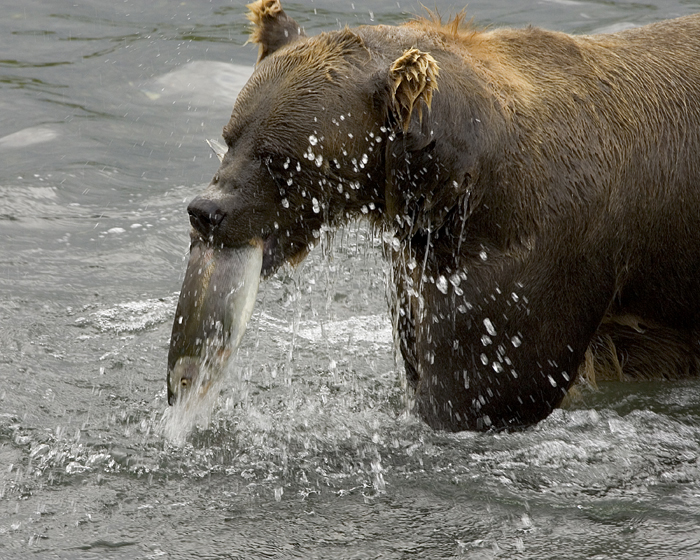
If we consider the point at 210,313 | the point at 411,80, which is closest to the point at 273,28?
the point at 411,80

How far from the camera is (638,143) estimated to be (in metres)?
4.52

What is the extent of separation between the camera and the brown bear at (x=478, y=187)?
4074 mm

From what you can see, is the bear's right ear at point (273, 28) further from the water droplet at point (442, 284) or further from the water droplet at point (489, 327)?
the water droplet at point (489, 327)

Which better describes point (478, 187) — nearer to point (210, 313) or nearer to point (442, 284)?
point (442, 284)

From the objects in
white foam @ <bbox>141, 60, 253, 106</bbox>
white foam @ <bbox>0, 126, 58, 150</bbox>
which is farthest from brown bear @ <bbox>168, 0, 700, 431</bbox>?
white foam @ <bbox>141, 60, 253, 106</bbox>

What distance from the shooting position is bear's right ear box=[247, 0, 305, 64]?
4.37 metres

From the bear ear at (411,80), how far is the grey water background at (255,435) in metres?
0.79

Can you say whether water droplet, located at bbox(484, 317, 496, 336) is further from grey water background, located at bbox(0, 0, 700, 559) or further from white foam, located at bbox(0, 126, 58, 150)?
white foam, located at bbox(0, 126, 58, 150)

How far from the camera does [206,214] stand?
3.99 metres

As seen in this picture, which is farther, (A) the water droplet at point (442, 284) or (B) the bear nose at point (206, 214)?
(A) the water droplet at point (442, 284)

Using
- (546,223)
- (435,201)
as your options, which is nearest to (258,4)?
(435,201)

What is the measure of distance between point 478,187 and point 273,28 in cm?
106

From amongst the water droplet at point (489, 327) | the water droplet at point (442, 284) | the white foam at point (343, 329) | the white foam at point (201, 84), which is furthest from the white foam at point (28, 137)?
the water droplet at point (489, 327)

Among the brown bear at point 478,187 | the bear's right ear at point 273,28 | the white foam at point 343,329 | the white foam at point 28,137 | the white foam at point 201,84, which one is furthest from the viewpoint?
the white foam at point 201,84
